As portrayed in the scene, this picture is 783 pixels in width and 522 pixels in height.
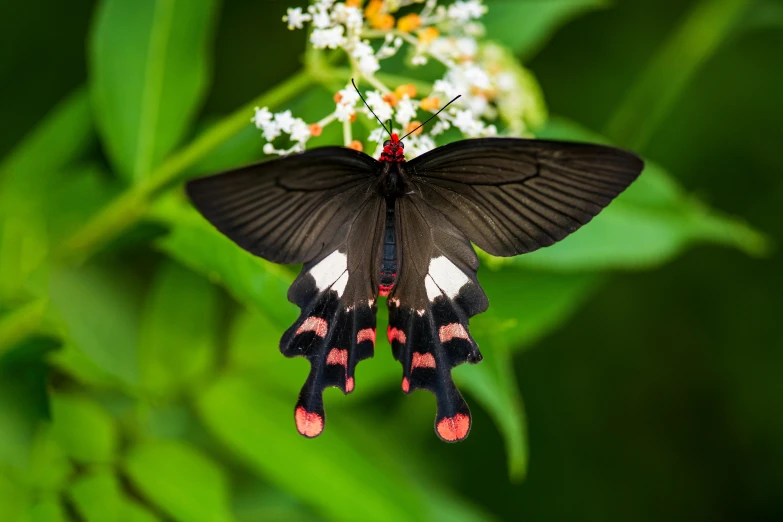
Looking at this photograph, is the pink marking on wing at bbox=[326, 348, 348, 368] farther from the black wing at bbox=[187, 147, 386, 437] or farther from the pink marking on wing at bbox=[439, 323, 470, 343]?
the pink marking on wing at bbox=[439, 323, 470, 343]

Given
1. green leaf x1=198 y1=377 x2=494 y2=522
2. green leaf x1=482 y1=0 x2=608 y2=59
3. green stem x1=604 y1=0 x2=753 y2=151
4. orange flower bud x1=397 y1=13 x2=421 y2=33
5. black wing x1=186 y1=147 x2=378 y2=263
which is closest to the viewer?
black wing x1=186 y1=147 x2=378 y2=263

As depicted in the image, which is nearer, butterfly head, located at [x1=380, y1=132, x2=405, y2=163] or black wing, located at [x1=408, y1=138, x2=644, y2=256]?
black wing, located at [x1=408, y1=138, x2=644, y2=256]

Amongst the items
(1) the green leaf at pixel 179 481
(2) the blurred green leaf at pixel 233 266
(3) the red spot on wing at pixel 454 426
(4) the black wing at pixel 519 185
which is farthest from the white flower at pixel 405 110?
(1) the green leaf at pixel 179 481

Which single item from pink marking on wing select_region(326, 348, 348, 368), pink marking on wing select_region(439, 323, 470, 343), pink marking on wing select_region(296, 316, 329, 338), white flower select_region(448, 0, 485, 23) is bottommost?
pink marking on wing select_region(439, 323, 470, 343)

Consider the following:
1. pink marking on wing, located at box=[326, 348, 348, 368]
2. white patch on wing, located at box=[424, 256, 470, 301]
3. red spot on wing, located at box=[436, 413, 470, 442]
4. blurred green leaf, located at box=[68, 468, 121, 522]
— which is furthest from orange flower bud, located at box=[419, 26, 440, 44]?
blurred green leaf, located at box=[68, 468, 121, 522]

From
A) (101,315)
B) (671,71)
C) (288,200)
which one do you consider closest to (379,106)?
(288,200)

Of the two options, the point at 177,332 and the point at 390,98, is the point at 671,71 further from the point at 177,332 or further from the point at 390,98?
the point at 177,332

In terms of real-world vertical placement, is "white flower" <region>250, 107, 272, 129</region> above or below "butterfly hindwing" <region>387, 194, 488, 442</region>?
above
